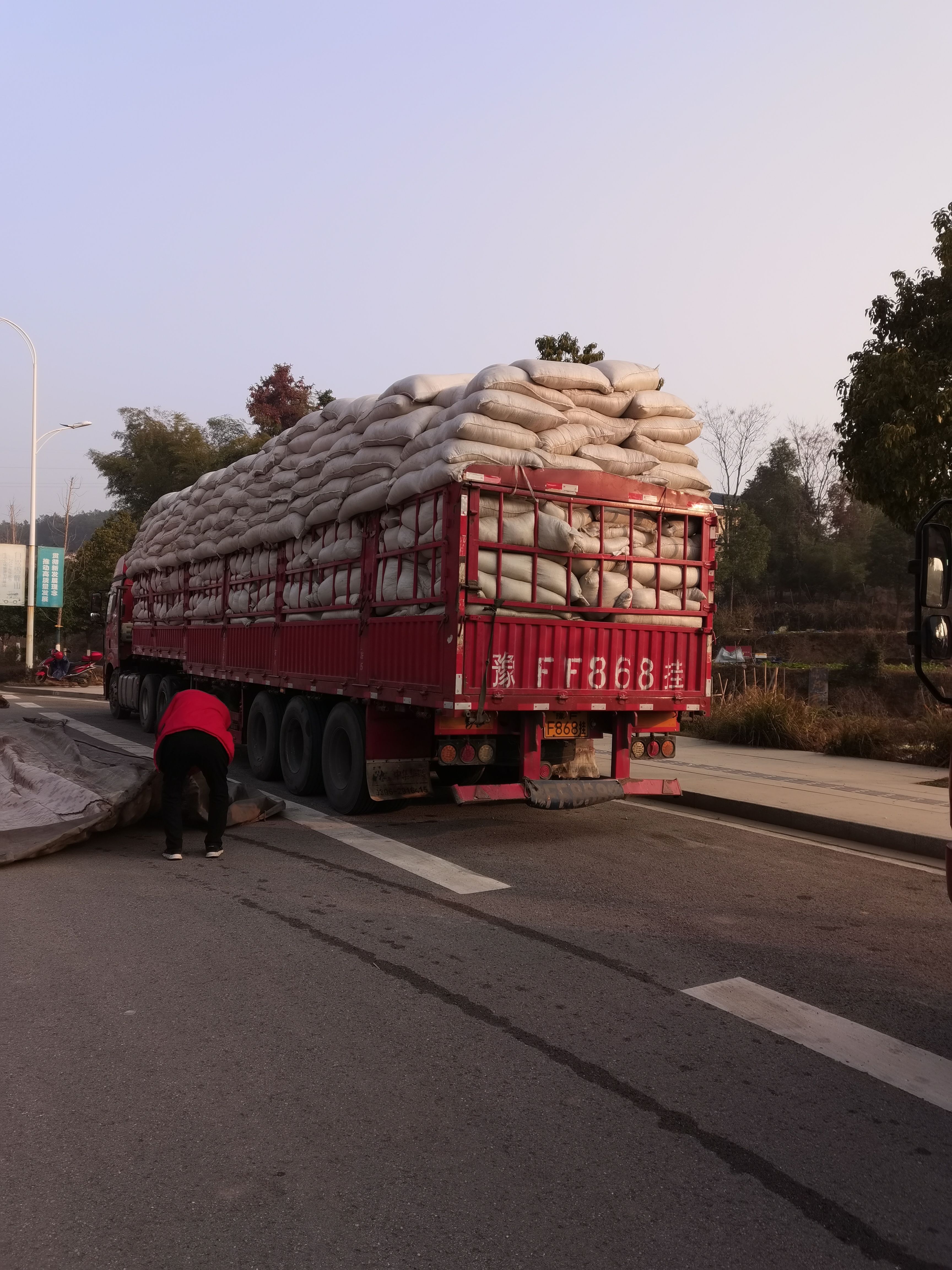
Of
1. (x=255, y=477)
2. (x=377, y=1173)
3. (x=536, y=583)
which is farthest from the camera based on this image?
(x=255, y=477)

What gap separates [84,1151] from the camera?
3.06 metres

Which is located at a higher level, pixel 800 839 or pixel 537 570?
pixel 537 570

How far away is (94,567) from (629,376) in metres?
32.2

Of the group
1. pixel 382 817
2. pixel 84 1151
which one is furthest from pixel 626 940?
pixel 382 817

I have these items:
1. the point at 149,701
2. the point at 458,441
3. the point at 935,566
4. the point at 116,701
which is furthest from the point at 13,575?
the point at 935,566

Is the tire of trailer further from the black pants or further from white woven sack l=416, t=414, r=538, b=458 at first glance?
white woven sack l=416, t=414, r=538, b=458

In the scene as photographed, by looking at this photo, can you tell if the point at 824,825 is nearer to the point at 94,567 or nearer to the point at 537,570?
the point at 537,570

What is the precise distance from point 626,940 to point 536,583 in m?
3.10

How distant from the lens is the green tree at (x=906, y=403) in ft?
34.2

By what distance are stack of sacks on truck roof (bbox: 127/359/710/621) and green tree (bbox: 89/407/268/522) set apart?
3484 cm

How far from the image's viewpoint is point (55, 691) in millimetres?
27672

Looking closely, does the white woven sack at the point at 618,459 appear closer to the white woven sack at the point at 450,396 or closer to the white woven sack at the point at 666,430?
the white woven sack at the point at 666,430

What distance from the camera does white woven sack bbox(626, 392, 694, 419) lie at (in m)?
8.44

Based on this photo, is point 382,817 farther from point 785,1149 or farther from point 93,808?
point 785,1149
